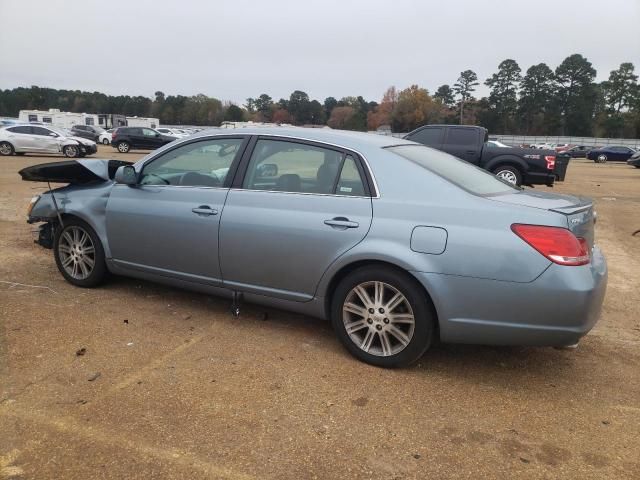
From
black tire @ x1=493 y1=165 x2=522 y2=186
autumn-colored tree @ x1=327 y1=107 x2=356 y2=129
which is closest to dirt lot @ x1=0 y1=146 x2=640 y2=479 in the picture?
black tire @ x1=493 y1=165 x2=522 y2=186

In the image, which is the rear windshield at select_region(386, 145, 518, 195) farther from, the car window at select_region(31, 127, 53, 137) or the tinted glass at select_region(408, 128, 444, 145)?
the car window at select_region(31, 127, 53, 137)

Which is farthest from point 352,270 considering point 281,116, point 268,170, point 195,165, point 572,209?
point 281,116

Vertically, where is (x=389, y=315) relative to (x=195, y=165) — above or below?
below

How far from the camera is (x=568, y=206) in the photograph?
132 inches

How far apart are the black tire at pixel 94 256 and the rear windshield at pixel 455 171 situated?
274cm

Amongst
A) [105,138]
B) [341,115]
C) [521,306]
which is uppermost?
[341,115]

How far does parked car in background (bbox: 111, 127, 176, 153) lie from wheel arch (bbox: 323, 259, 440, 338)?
2574 cm

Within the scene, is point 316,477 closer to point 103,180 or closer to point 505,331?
point 505,331

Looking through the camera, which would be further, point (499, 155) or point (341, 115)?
point (341, 115)

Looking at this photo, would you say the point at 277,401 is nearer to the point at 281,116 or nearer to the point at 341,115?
the point at 281,116

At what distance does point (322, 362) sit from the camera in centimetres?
360

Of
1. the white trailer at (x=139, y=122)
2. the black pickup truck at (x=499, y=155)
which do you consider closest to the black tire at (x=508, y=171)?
the black pickup truck at (x=499, y=155)

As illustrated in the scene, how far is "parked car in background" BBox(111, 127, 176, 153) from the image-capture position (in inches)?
1094

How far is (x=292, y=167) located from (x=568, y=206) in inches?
74.0
